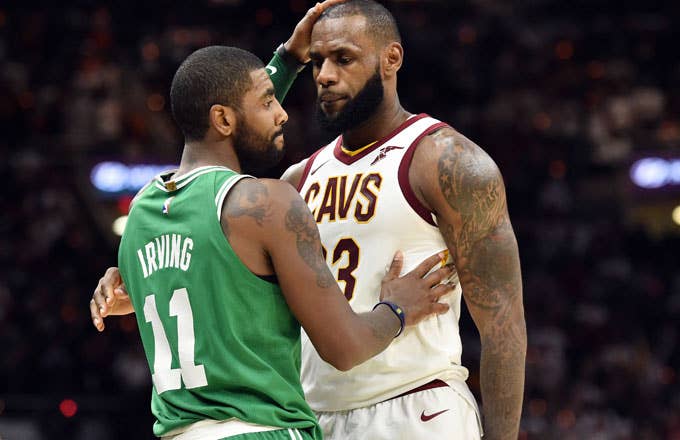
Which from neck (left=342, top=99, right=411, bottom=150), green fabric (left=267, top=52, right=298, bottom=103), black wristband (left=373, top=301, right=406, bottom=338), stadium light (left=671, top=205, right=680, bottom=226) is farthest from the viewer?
stadium light (left=671, top=205, right=680, bottom=226)

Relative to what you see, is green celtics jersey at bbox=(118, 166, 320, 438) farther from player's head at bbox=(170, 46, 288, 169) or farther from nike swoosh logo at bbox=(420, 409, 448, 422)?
nike swoosh logo at bbox=(420, 409, 448, 422)

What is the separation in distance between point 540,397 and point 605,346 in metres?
1.19

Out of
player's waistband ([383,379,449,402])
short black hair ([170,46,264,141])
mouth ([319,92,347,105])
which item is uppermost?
short black hair ([170,46,264,141])

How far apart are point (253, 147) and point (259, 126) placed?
7cm

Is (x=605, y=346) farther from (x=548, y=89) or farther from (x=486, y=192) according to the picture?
(x=486, y=192)

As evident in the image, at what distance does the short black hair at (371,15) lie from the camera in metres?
3.99

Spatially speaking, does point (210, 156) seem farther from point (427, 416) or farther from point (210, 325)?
point (427, 416)

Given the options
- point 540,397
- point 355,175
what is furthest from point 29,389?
point 355,175

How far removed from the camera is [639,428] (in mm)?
10625

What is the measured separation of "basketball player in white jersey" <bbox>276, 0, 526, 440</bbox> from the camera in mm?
3664

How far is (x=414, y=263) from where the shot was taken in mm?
3723

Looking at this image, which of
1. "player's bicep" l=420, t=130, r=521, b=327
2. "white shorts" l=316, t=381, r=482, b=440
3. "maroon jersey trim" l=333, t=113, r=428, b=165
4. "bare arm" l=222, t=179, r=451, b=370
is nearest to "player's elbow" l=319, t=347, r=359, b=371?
"bare arm" l=222, t=179, r=451, b=370

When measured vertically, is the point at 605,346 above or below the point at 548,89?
below

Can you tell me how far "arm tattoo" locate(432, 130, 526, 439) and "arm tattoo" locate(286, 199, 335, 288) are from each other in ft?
2.35
